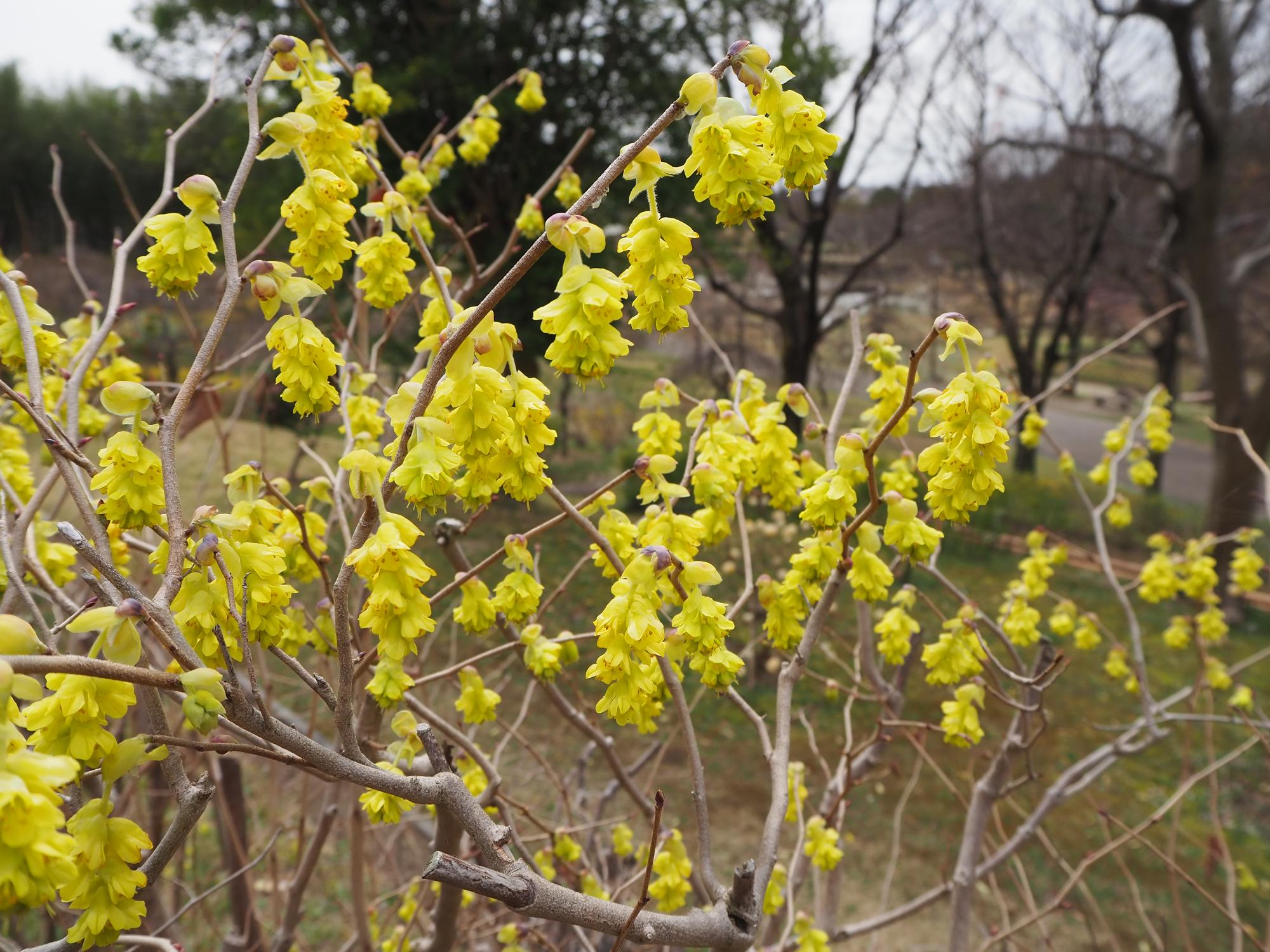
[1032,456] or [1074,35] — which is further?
[1032,456]

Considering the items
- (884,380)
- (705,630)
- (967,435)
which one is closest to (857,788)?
(884,380)

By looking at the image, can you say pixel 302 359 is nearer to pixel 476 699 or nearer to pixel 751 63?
pixel 751 63

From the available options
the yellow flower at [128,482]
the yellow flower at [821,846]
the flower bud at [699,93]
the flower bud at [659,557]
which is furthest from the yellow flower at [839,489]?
the yellow flower at [821,846]

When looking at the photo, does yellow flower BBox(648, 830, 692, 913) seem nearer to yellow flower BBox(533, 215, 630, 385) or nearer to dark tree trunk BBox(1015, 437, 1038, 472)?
yellow flower BBox(533, 215, 630, 385)

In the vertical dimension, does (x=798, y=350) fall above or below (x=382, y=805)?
above

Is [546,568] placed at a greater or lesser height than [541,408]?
lesser

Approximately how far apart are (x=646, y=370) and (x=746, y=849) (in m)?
7.85

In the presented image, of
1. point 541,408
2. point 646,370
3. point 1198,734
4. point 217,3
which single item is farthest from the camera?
point 646,370

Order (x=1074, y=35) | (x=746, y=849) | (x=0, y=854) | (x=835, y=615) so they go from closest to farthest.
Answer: (x=0, y=854), (x=746, y=849), (x=835, y=615), (x=1074, y=35)

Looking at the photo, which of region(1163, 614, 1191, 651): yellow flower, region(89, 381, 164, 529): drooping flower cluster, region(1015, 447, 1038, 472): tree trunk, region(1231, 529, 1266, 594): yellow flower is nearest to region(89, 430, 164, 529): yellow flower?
region(89, 381, 164, 529): drooping flower cluster

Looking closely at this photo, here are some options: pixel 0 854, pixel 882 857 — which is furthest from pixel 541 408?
Result: pixel 882 857

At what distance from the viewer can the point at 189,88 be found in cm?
904

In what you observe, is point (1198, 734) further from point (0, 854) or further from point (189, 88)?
point (189, 88)

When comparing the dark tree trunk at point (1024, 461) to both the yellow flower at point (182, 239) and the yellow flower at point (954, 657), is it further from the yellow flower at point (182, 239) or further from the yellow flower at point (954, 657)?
the yellow flower at point (182, 239)
